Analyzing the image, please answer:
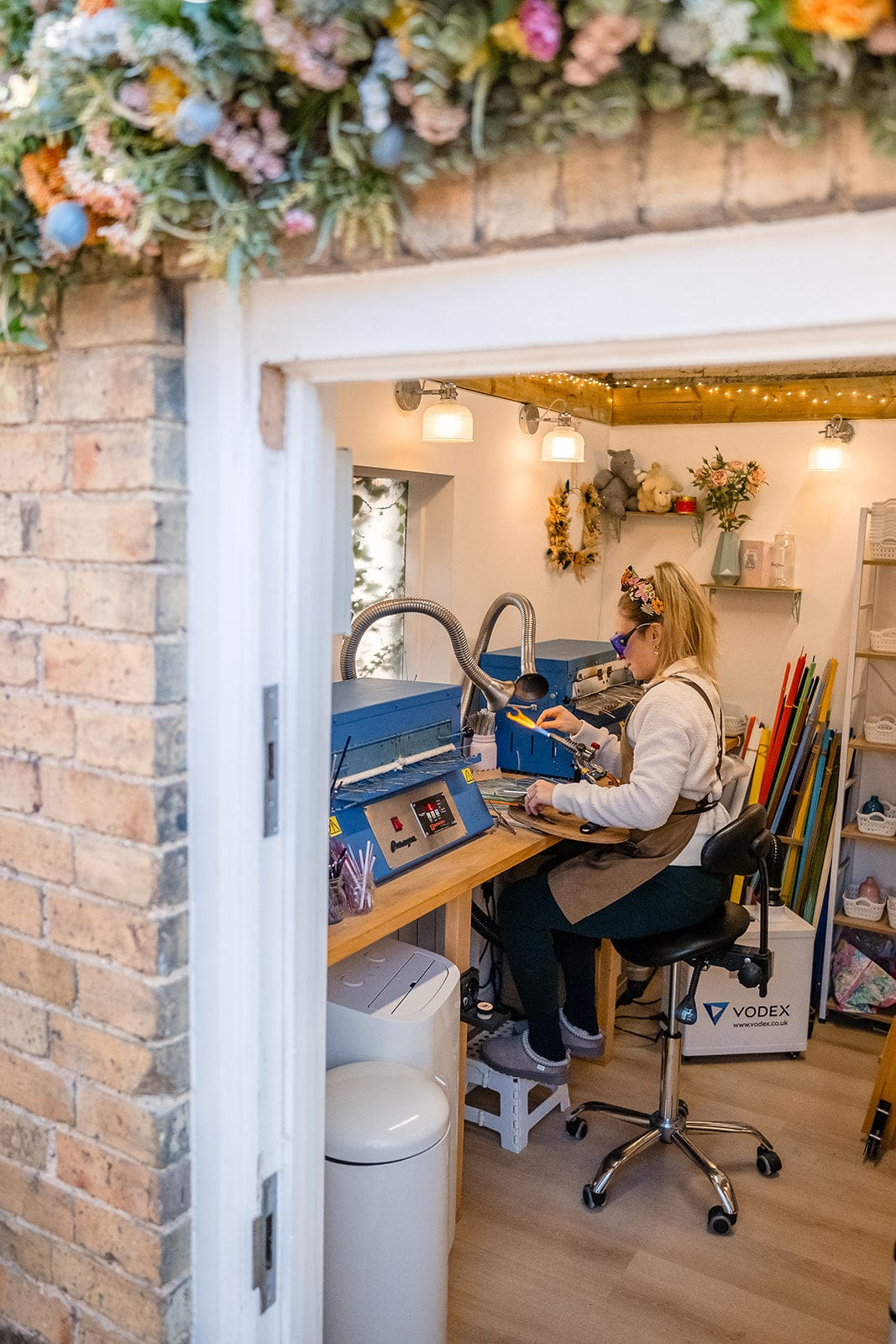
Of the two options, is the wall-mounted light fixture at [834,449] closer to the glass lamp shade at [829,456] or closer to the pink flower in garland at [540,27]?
the glass lamp shade at [829,456]

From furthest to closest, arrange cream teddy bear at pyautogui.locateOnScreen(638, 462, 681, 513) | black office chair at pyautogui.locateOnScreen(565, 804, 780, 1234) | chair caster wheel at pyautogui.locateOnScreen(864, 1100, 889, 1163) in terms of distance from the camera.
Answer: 1. cream teddy bear at pyautogui.locateOnScreen(638, 462, 681, 513)
2. chair caster wheel at pyautogui.locateOnScreen(864, 1100, 889, 1163)
3. black office chair at pyautogui.locateOnScreen(565, 804, 780, 1234)

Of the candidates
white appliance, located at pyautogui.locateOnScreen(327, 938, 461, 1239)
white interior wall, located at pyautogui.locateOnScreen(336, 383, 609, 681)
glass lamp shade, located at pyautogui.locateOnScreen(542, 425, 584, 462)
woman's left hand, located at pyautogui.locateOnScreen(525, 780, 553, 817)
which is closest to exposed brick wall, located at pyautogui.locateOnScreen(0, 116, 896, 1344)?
white appliance, located at pyautogui.locateOnScreen(327, 938, 461, 1239)

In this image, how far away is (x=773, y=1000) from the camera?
12.3 ft

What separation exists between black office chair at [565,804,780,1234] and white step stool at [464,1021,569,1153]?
10 cm

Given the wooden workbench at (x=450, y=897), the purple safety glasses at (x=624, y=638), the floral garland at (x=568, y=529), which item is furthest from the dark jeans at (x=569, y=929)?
the floral garland at (x=568, y=529)

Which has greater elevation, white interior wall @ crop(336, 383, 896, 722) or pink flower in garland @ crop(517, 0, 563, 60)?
pink flower in garland @ crop(517, 0, 563, 60)

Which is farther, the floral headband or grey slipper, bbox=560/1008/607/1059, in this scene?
grey slipper, bbox=560/1008/607/1059

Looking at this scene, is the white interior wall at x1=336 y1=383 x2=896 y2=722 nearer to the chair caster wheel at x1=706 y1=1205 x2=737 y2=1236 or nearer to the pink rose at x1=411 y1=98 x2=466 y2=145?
the chair caster wheel at x1=706 y1=1205 x2=737 y2=1236

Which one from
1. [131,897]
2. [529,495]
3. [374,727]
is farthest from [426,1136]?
[529,495]

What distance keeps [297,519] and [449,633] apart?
1.77 metres

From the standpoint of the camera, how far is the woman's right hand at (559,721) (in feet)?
11.9

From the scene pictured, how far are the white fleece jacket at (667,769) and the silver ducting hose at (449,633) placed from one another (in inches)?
14.5

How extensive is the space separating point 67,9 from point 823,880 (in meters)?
3.94

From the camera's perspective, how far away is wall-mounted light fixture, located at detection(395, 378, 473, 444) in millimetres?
3656
